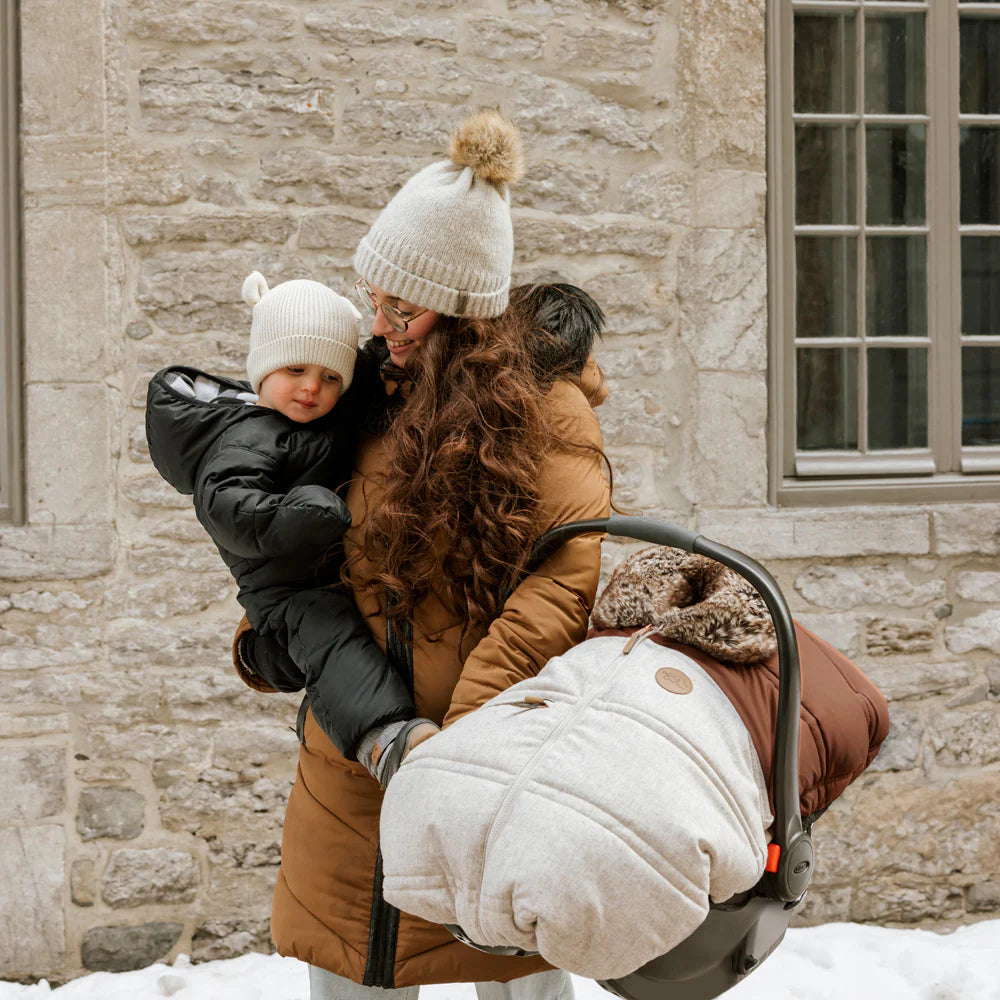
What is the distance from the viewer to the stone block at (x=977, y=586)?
3686 mm

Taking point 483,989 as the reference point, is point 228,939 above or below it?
below

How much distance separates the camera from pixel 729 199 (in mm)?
3574

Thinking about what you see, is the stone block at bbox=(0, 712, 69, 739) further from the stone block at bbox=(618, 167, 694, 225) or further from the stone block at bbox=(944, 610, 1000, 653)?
the stone block at bbox=(944, 610, 1000, 653)

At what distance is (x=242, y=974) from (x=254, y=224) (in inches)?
93.6

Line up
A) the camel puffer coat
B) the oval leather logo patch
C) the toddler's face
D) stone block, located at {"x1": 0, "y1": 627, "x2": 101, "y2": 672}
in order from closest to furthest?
1. the oval leather logo patch
2. the camel puffer coat
3. the toddler's face
4. stone block, located at {"x1": 0, "y1": 627, "x2": 101, "y2": 672}

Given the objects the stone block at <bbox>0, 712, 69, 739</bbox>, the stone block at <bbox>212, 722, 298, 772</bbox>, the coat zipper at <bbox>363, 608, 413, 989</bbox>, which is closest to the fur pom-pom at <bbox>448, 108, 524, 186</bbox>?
the coat zipper at <bbox>363, 608, 413, 989</bbox>

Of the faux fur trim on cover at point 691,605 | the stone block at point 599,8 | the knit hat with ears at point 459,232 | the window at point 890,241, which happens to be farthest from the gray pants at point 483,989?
the stone block at point 599,8

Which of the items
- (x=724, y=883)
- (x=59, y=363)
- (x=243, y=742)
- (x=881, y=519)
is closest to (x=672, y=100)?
(x=881, y=519)

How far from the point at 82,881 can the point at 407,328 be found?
8.34 feet

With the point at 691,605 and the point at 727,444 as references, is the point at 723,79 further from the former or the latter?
the point at 691,605

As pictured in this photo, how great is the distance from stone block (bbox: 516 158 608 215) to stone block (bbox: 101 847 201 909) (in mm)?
2416

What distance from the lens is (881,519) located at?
11.9 ft

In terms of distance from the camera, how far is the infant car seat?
1.28 metres

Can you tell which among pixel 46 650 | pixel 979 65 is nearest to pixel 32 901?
pixel 46 650
